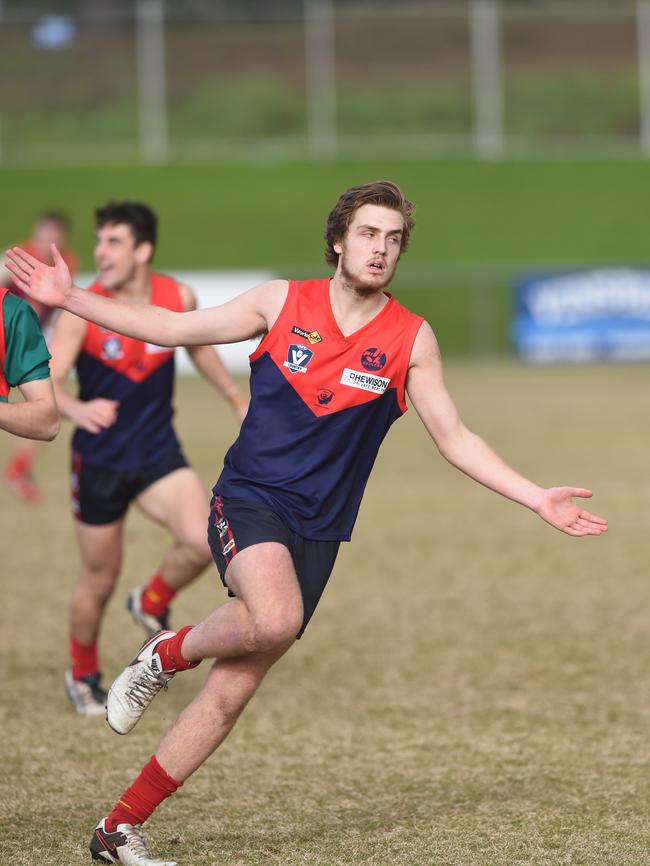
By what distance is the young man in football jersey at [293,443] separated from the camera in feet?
14.4

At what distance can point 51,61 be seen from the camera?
32188 mm

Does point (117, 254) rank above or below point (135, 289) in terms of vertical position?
above

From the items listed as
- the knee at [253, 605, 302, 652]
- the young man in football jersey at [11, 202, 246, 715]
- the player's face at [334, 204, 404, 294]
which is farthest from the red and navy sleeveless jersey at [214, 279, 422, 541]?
the young man in football jersey at [11, 202, 246, 715]

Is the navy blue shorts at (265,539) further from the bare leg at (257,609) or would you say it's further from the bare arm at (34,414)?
the bare arm at (34,414)

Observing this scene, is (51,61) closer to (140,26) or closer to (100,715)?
(140,26)

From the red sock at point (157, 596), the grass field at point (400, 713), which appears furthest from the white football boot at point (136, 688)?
the red sock at point (157, 596)

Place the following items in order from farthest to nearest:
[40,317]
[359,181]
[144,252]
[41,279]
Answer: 1. [359,181]
2. [40,317]
3. [144,252]
4. [41,279]

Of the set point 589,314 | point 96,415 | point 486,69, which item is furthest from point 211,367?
point 486,69

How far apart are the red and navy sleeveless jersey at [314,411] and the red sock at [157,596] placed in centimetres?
Answer: 227

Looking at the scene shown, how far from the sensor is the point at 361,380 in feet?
14.8

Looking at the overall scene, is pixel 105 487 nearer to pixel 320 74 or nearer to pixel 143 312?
pixel 143 312

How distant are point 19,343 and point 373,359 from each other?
110 cm

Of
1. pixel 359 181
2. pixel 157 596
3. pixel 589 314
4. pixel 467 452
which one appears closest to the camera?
pixel 467 452

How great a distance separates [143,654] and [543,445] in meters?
11.4
